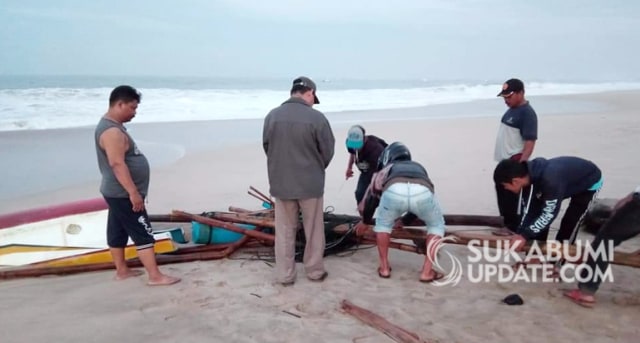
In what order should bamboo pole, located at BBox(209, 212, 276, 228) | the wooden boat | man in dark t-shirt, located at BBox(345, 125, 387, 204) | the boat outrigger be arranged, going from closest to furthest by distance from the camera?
1. the boat outrigger
2. the wooden boat
3. bamboo pole, located at BBox(209, 212, 276, 228)
4. man in dark t-shirt, located at BBox(345, 125, 387, 204)

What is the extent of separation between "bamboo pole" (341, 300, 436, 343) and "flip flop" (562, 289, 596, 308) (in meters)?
1.38

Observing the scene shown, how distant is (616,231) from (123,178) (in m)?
3.58

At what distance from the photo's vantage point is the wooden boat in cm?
475

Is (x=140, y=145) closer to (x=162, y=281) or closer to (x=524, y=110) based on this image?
(x=162, y=281)

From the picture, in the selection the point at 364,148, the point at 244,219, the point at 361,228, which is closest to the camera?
the point at 361,228

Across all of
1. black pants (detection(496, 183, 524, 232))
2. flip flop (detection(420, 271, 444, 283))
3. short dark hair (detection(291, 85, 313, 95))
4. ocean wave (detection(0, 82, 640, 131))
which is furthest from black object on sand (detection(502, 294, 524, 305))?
ocean wave (detection(0, 82, 640, 131))

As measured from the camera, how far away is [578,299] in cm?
383

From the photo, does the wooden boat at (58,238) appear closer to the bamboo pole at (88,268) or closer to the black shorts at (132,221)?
the bamboo pole at (88,268)

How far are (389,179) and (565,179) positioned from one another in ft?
4.36

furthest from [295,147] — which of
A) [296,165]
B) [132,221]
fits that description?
[132,221]

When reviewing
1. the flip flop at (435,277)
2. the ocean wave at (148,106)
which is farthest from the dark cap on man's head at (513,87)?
the ocean wave at (148,106)

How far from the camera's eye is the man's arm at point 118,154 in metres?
3.89

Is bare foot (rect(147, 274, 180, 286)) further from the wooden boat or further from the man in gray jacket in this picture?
the man in gray jacket

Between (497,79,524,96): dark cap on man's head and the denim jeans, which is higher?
(497,79,524,96): dark cap on man's head
